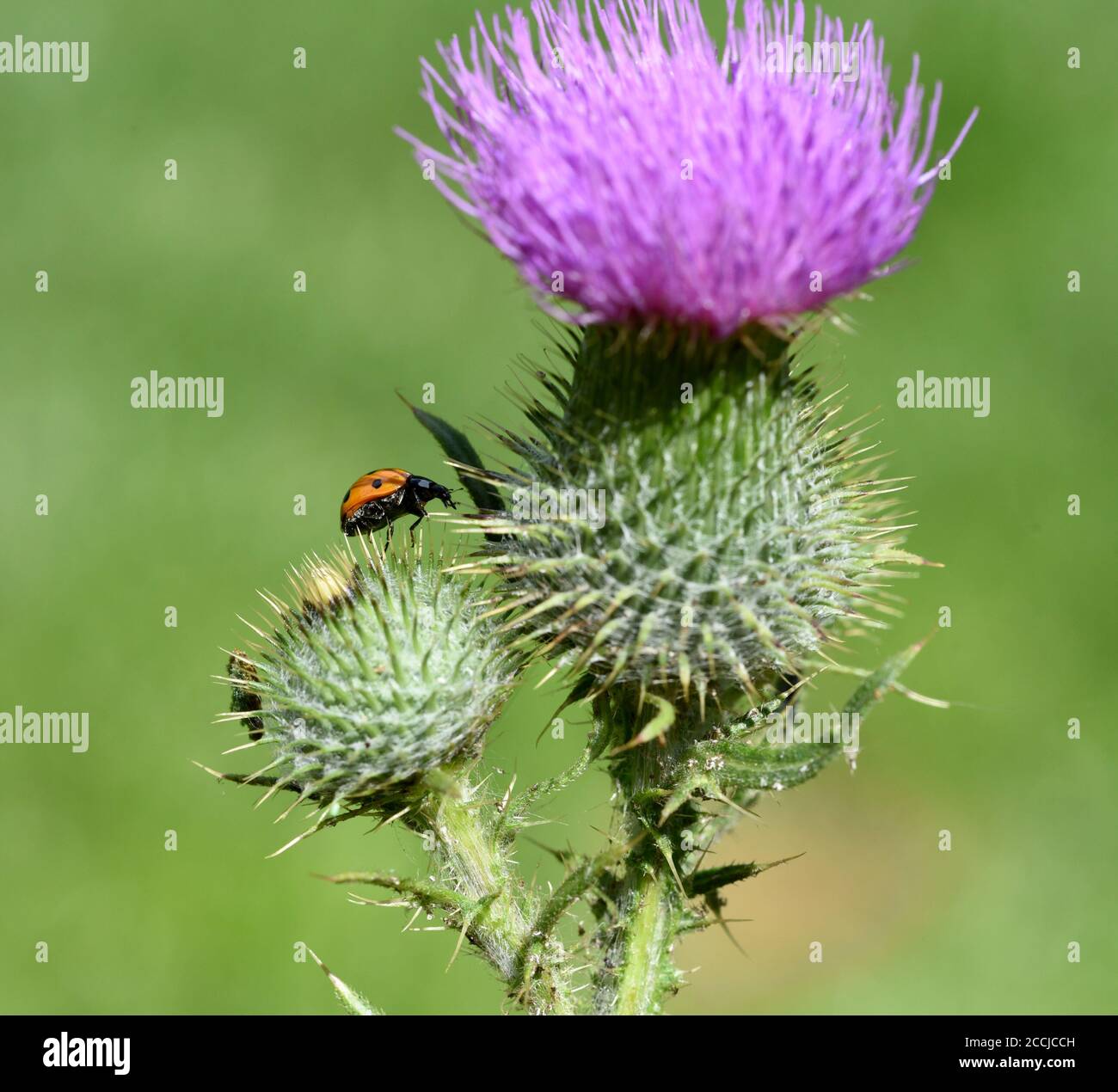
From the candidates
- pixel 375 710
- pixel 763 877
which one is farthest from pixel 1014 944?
pixel 375 710

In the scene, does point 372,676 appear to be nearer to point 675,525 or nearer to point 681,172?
point 675,525

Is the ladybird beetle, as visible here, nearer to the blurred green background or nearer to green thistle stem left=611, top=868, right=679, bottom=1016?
green thistle stem left=611, top=868, right=679, bottom=1016

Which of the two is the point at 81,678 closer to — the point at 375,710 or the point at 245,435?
the point at 245,435

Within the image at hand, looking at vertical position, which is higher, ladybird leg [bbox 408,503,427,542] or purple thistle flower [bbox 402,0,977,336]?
purple thistle flower [bbox 402,0,977,336]

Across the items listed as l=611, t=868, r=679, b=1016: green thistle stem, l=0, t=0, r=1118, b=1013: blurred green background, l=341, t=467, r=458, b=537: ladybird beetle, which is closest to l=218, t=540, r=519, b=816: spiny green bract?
l=341, t=467, r=458, b=537: ladybird beetle

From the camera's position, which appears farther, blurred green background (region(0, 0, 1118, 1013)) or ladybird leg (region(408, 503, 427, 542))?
blurred green background (region(0, 0, 1118, 1013))

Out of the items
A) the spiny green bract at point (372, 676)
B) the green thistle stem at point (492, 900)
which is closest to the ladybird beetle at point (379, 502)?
the spiny green bract at point (372, 676)
